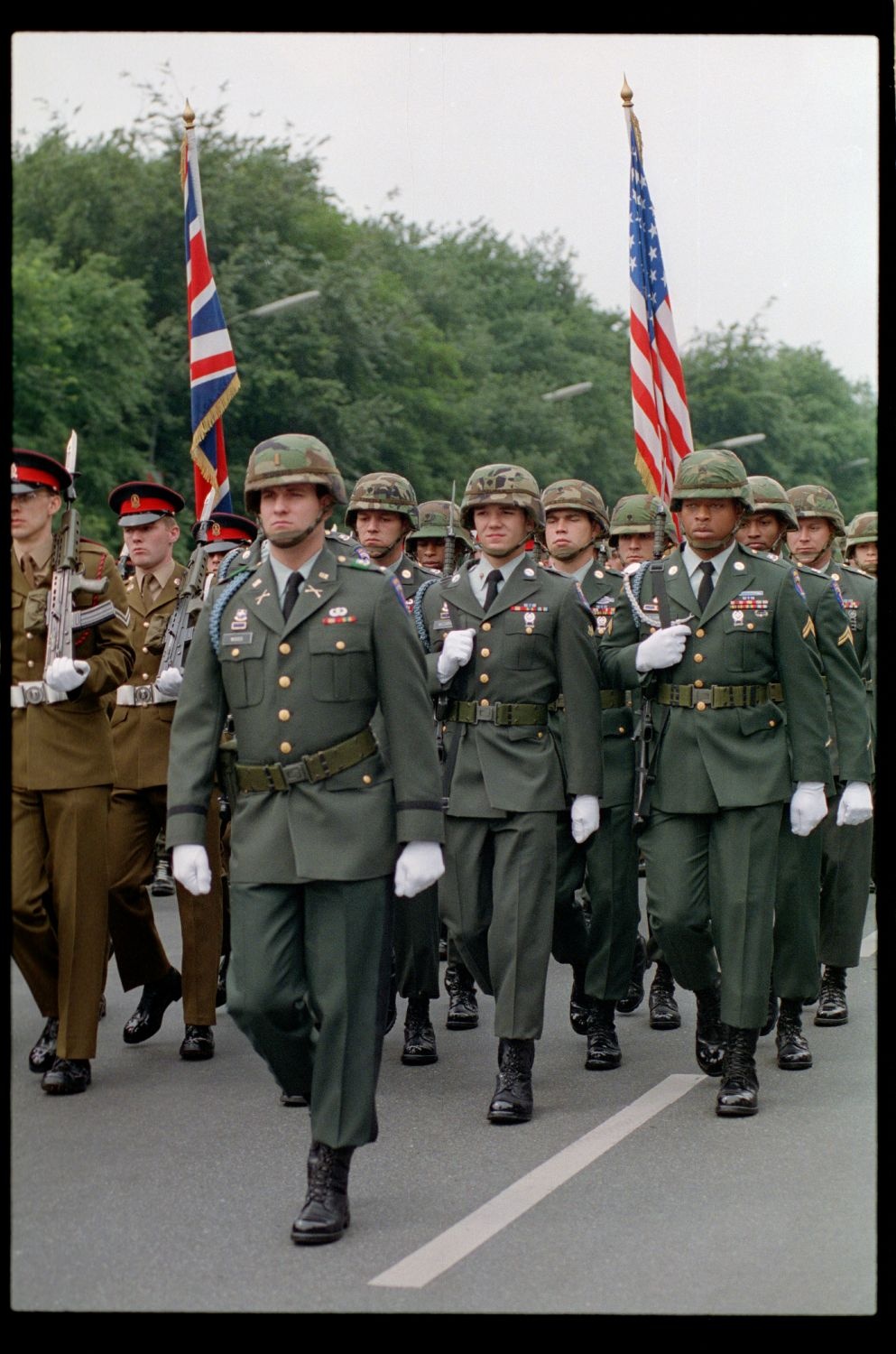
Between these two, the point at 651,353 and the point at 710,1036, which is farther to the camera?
the point at 651,353

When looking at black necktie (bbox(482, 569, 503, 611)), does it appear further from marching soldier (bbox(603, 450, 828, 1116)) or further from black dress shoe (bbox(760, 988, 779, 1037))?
black dress shoe (bbox(760, 988, 779, 1037))

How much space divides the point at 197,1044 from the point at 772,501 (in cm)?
327

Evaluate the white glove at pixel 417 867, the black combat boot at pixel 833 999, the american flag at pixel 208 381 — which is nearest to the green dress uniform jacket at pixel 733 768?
the black combat boot at pixel 833 999

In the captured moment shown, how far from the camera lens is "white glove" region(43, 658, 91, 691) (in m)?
7.79

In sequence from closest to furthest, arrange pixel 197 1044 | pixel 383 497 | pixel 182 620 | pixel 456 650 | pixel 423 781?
pixel 423 781 < pixel 456 650 < pixel 197 1044 < pixel 182 620 < pixel 383 497

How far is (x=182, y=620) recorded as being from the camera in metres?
9.15

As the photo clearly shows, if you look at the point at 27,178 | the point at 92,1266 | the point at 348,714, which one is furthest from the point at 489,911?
the point at 27,178

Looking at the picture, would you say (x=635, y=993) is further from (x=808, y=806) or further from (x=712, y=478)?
(x=712, y=478)

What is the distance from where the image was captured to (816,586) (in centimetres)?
855

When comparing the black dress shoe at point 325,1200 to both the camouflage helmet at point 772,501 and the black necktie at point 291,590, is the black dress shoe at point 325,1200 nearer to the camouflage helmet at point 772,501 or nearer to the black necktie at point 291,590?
the black necktie at point 291,590

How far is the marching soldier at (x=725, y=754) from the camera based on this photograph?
25.1 feet

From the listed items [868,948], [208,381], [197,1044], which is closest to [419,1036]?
[197,1044]

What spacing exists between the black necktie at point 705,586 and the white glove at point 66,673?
229 cm

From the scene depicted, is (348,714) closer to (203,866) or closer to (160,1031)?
(203,866)
